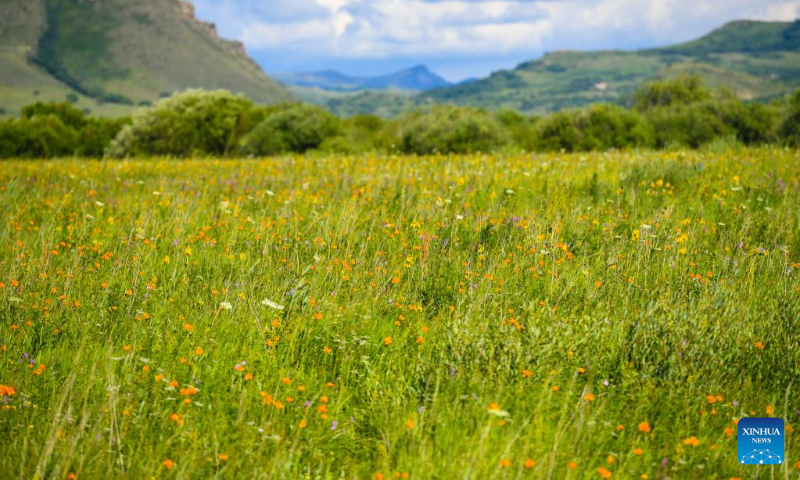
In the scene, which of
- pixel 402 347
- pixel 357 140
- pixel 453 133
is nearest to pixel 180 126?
pixel 357 140

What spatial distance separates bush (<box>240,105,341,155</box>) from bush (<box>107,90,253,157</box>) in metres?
5.42

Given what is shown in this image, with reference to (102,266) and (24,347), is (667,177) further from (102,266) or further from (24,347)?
(24,347)

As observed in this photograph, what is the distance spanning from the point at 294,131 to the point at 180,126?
1001cm

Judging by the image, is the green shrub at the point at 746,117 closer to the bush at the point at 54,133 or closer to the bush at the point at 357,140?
the bush at the point at 357,140

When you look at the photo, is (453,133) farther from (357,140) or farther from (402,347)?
(402,347)

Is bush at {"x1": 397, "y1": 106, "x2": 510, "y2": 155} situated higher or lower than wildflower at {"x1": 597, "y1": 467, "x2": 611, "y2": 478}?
higher

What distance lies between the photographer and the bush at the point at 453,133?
33875 mm

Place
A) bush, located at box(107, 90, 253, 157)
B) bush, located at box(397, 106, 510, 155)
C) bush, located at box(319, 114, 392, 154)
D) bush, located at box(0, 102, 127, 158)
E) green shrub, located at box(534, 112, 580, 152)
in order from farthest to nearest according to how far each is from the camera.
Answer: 1. bush, located at box(0, 102, 127, 158)
2. bush, located at box(107, 90, 253, 157)
3. green shrub, located at box(534, 112, 580, 152)
4. bush, located at box(397, 106, 510, 155)
5. bush, located at box(319, 114, 392, 154)

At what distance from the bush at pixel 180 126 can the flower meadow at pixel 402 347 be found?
34.9m

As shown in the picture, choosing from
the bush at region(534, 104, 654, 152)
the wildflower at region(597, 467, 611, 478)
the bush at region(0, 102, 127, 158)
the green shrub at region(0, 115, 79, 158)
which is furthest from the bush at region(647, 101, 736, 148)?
the green shrub at region(0, 115, 79, 158)

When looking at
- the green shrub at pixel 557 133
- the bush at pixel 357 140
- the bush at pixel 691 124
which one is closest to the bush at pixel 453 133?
the bush at pixel 357 140

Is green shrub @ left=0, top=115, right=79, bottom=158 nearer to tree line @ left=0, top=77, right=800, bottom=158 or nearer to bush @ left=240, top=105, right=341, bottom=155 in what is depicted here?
tree line @ left=0, top=77, right=800, bottom=158

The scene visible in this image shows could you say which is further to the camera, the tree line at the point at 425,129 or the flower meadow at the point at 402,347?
A: the tree line at the point at 425,129

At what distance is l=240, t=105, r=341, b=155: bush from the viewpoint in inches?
1357
